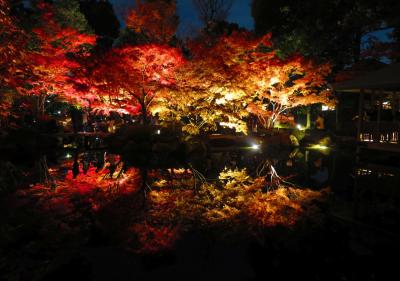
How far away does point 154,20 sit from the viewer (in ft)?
87.2

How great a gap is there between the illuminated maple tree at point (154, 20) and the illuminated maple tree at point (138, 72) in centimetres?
1085

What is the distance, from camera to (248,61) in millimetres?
16812

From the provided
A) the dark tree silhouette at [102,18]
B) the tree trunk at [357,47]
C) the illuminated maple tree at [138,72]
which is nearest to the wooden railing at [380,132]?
the illuminated maple tree at [138,72]

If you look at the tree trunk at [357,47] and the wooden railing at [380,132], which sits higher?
the tree trunk at [357,47]

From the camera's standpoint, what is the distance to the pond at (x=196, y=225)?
501 cm

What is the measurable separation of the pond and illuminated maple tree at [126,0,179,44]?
58.2ft

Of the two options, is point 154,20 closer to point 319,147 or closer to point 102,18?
point 102,18

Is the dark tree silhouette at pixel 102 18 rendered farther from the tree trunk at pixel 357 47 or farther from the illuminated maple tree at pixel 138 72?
the tree trunk at pixel 357 47

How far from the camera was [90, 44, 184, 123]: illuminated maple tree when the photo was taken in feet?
47.7

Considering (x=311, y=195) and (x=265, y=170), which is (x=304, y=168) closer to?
(x=265, y=170)

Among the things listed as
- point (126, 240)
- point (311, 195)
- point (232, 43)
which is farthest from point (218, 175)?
point (232, 43)

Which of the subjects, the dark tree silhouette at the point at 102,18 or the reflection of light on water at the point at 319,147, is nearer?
the reflection of light on water at the point at 319,147

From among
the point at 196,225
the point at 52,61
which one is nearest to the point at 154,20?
the point at 52,61

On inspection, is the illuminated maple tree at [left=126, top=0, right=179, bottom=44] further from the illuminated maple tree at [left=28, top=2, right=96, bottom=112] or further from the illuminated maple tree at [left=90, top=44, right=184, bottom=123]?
the illuminated maple tree at [left=90, top=44, right=184, bottom=123]
